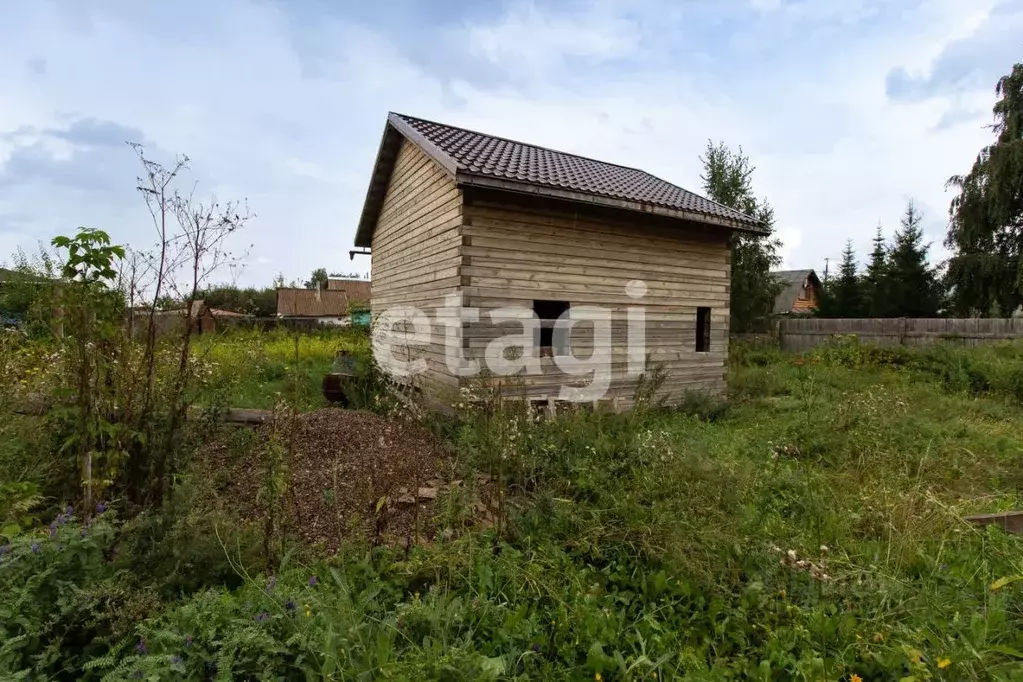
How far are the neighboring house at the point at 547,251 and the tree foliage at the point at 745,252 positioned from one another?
11.9 metres

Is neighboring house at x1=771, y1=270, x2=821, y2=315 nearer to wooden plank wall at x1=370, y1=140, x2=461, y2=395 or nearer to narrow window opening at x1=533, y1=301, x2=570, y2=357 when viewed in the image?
narrow window opening at x1=533, y1=301, x2=570, y2=357

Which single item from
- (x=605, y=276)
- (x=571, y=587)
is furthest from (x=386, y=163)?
(x=571, y=587)

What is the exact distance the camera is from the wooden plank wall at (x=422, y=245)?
7285 millimetres

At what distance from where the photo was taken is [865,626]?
2.49 metres

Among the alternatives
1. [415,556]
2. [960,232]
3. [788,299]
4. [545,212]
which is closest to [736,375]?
[545,212]

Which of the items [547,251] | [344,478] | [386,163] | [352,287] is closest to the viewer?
[344,478]

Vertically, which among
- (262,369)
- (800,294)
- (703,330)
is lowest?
(262,369)

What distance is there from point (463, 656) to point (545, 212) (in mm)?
6546

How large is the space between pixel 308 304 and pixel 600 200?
111 feet

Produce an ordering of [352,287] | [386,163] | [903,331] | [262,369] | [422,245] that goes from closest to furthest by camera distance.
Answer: [422,245] < [386,163] < [262,369] < [903,331] < [352,287]

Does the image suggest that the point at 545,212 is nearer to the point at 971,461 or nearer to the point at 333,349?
the point at 971,461

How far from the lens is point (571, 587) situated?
2768mm

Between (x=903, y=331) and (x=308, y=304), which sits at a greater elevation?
(x=308, y=304)

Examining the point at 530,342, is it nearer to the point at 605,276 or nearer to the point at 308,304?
the point at 605,276
